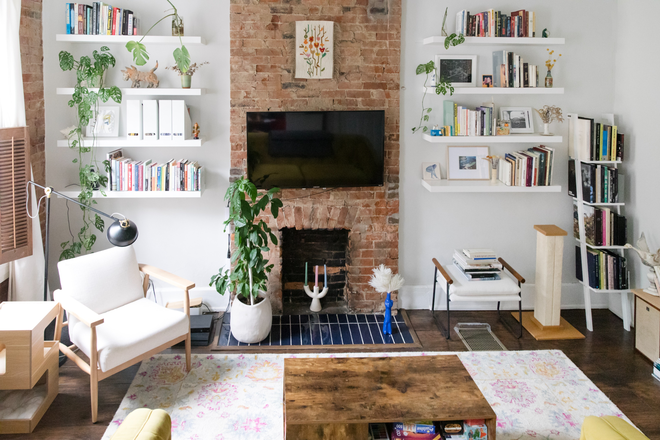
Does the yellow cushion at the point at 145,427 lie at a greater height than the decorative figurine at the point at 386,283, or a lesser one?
lesser

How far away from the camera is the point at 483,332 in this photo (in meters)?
4.65

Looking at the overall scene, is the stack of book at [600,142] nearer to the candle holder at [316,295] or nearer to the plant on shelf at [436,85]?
the plant on shelf at [436,85]

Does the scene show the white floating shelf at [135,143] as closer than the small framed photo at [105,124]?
Yes

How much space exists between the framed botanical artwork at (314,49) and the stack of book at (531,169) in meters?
1.61

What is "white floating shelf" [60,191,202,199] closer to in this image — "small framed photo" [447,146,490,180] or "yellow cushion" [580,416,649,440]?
"small framed photo" [447,146,490,180]

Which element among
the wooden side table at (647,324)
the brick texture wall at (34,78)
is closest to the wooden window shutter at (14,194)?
the brick texture wall at (34,78)

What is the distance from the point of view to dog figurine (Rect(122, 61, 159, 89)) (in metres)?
4.42

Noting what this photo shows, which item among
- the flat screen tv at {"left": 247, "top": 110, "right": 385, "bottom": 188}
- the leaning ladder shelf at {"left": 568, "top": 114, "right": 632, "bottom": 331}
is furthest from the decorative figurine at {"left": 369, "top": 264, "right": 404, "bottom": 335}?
the leaning ladder shelf at {"left": 568, "top": 114, "right": 632, "bottom": 331}

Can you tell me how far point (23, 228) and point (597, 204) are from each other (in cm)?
426

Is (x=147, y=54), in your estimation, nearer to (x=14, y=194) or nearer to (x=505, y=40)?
(x=14, y=194)

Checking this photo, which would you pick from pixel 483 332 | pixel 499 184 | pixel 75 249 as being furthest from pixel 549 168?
pixel 75 249

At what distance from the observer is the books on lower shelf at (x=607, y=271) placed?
4.60 m

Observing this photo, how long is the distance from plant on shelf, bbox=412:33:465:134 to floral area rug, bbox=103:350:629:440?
1.85 meters

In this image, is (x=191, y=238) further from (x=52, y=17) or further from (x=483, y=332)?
(x=483, y=332)
